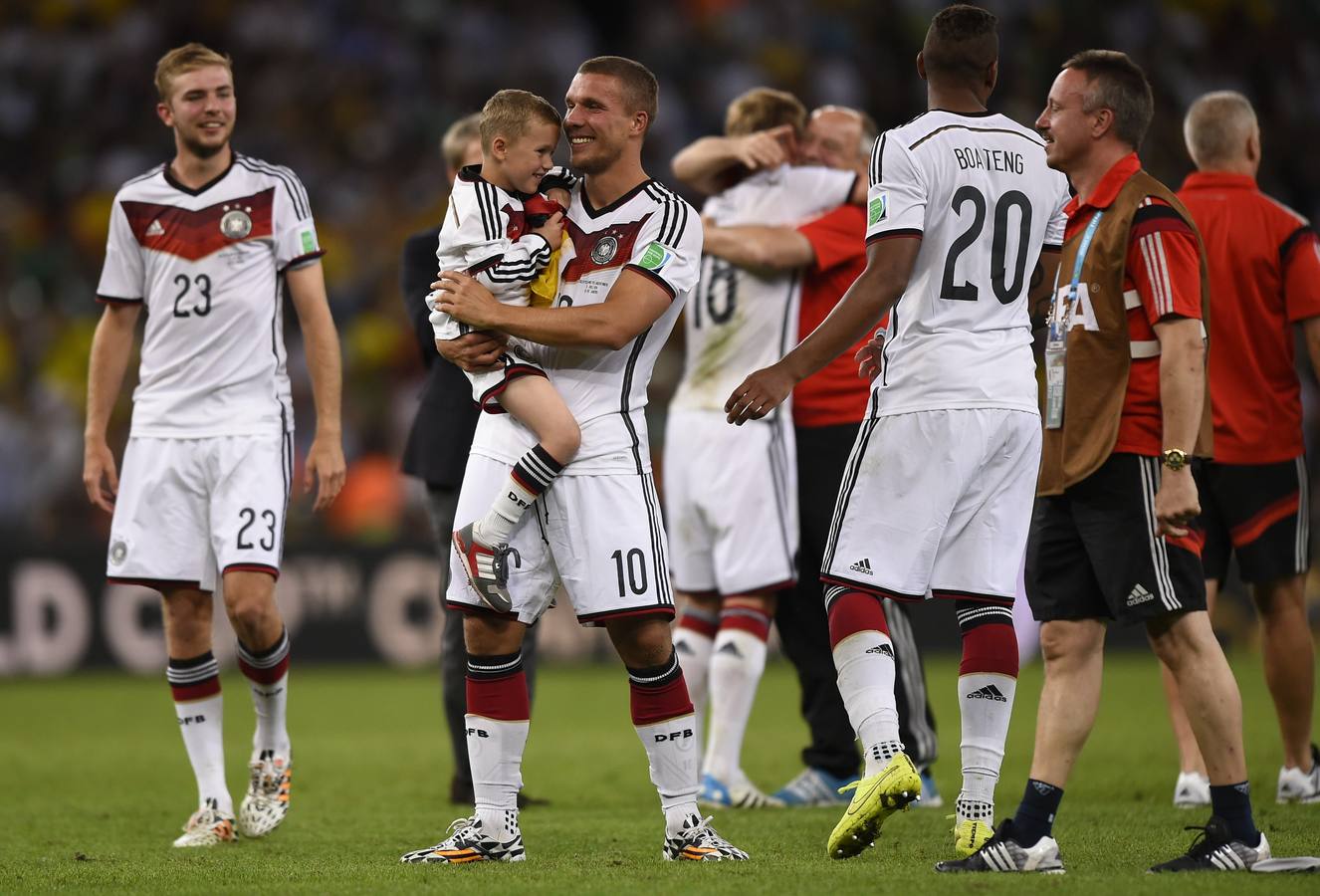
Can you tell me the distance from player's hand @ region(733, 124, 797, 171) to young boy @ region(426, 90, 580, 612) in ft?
6.51

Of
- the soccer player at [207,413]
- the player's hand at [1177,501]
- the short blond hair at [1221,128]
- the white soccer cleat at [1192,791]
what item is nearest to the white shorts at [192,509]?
the soccer player at [207,413]

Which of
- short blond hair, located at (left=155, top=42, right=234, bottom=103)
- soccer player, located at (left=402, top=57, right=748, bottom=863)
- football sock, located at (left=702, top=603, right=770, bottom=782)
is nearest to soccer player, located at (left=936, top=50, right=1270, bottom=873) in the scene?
soccer player, located at (left=402, top=57, right=748, bottom=863)

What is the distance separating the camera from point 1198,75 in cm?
1680

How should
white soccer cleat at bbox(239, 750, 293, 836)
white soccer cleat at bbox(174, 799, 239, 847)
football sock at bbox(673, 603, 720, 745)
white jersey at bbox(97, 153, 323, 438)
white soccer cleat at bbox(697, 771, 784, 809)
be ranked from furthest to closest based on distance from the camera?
football sock at bbox(673, 603, 720, 745) → white soccer cleat at bbox(697, 771, 784, 809) → white jersey at bbox(97, 153, 323, 438) → white soccer cleat at bbox(239, 750, 293, 836) → white soccer cleat at bbox(174, 799, 239, 847)

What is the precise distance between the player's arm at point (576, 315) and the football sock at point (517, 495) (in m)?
0.34

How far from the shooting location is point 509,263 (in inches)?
193

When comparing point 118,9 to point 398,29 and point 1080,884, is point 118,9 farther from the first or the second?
point 1080,884

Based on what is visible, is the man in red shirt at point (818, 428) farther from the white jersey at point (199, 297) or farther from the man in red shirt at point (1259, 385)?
the white jersey at point (199, 297)

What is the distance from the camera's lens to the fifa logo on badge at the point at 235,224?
6062 mm

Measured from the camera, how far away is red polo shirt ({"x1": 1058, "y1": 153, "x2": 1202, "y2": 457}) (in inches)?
186

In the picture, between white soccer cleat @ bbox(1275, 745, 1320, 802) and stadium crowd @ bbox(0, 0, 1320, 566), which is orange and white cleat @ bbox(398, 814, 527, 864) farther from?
stadium crowd @ bbox(0, 0, 1320, 566)

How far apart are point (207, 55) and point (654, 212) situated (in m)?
2.07

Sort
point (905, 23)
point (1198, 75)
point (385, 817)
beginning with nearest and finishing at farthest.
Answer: point (385, 817), point (1198, 75), point (905, 23)

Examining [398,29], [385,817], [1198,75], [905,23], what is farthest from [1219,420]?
[398,29]
